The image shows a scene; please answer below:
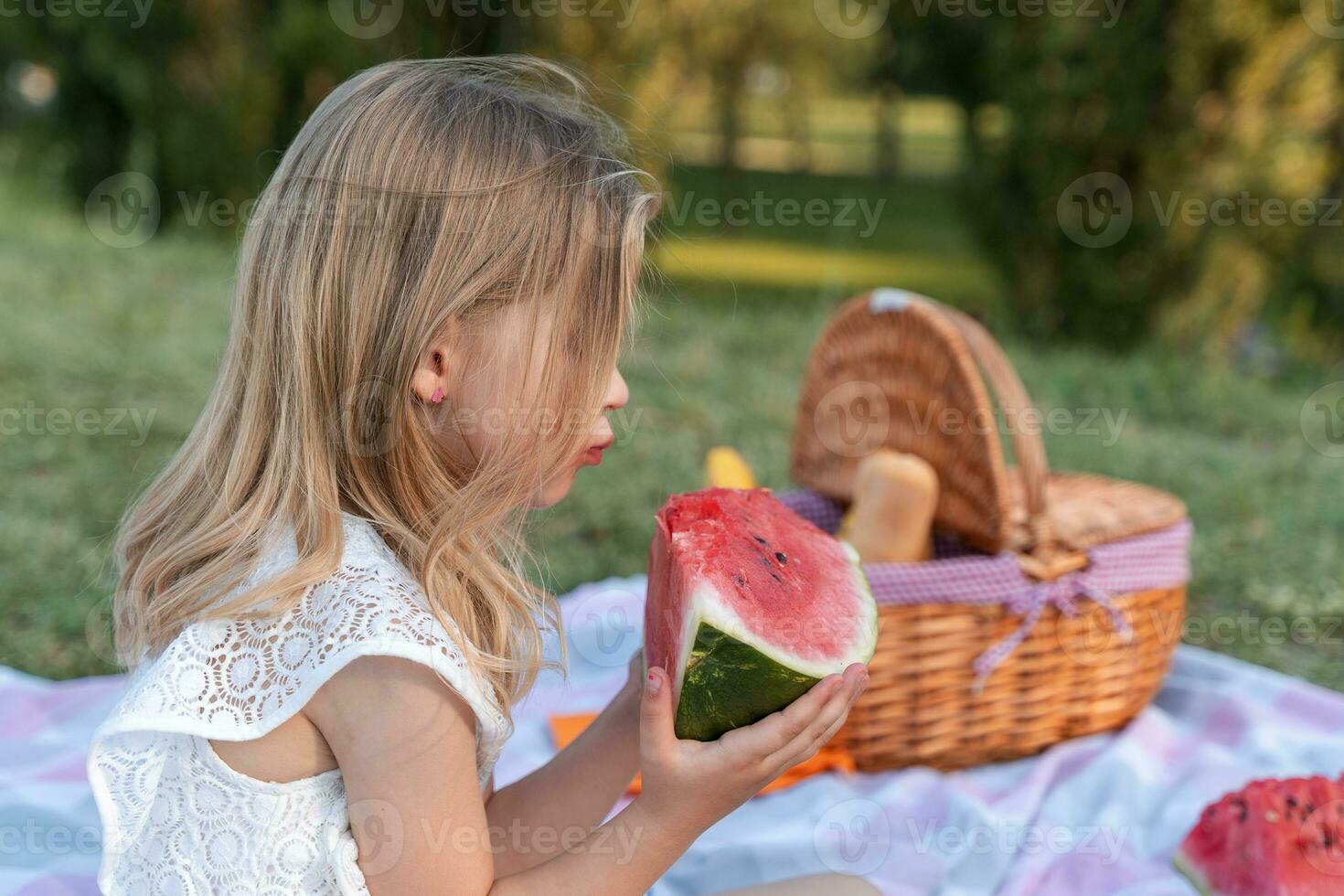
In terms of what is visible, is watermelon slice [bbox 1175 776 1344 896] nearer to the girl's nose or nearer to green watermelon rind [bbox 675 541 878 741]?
green watermelon rind [bbox 675 541 878 741]

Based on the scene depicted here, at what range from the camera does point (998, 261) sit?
22.3 feet

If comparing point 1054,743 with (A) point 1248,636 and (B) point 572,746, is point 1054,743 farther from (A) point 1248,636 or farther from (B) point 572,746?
(B) point 572,746

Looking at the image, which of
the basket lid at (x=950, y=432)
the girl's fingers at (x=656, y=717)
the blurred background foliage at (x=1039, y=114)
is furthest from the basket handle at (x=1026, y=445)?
the blurred background foliage at (x=1039, y=114)

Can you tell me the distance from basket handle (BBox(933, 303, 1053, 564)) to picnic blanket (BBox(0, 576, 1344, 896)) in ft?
1.56

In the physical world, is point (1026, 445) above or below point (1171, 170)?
below

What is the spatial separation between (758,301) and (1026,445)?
22.6 ft

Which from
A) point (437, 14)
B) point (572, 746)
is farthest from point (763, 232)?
point (572, 746)

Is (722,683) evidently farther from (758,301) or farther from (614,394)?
(758,301)

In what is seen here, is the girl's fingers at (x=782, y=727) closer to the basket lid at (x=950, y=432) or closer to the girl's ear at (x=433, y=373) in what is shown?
the girl's ear at (x=433, y=373)

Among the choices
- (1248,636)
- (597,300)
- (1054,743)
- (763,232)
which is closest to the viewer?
(597,300)

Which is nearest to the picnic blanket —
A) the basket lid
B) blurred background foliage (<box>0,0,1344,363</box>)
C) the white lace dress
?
the basket lid

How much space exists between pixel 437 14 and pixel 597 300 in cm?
627

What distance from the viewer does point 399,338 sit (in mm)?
1470

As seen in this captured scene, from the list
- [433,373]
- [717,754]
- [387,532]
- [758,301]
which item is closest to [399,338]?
[433,373]
